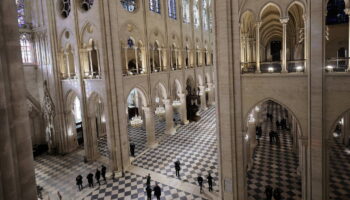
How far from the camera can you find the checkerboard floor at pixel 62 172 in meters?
13.2

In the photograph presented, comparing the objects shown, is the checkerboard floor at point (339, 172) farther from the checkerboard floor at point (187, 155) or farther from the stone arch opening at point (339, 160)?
the checkerboard floor at point (187, 155)

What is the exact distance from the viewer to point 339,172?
12.6 meters

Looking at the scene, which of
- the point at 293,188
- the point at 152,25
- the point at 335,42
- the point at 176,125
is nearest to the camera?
the point at 293,188

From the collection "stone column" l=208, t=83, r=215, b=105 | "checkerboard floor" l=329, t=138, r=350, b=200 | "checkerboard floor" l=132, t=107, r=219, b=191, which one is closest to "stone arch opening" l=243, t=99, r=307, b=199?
"checkerboard floor" l=329, t=138, r=350, b=200

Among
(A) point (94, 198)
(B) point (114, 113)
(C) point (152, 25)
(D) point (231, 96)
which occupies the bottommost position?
(A) point (94, 198)

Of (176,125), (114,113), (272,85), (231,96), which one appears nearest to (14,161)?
(231,96)

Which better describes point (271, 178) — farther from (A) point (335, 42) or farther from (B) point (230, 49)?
(A) point (335, 42)

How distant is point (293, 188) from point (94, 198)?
10708mm

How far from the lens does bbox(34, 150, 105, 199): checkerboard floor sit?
1316 cm

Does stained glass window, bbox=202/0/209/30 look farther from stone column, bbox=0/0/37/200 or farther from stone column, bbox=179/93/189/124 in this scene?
stone column, bbox=0/0/37/200

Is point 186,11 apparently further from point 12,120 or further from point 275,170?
point 12,120

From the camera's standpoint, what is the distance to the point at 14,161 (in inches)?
156

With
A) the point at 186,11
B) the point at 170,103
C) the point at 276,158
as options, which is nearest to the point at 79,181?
the point at 170,103

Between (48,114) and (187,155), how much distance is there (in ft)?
39.8
